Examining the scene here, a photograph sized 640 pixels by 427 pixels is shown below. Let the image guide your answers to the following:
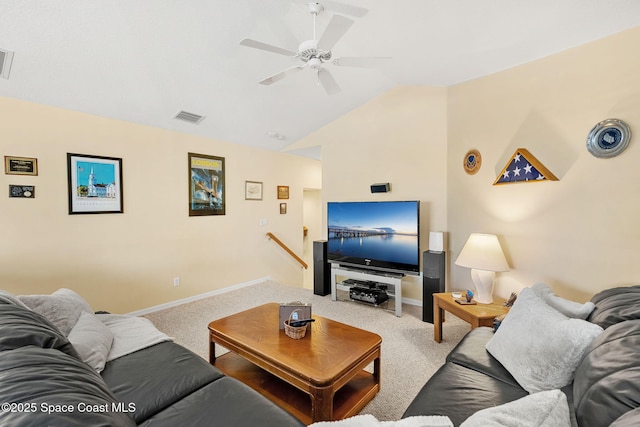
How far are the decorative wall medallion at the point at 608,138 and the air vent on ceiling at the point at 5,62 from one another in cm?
479

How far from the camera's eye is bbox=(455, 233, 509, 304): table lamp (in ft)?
8.55

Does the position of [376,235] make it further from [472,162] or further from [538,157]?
[538,157]

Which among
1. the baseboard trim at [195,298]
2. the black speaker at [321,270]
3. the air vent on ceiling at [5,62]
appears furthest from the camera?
the black speaker at [321,270]

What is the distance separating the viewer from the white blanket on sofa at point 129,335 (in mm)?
1713

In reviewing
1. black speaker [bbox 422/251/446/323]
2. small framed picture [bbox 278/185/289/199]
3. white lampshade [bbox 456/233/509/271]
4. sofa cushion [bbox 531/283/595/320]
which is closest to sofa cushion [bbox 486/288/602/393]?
sofa cushion [bbox 531/283/595/320]

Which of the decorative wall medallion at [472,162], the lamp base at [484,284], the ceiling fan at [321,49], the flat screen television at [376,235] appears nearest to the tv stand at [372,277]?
the flat screen television at [376,235]

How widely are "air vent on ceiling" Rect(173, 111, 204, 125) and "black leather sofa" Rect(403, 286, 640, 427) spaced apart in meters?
3.70

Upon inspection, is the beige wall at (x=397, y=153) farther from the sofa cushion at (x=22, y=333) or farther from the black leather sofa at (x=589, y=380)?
the sofa cushion at (x=22, y=333)

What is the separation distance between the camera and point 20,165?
8.84 ft

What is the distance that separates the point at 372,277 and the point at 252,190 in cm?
254

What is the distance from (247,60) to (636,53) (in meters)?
3.28

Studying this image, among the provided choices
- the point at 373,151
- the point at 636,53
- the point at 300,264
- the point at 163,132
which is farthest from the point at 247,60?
the point at 300,264

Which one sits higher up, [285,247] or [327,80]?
[327,80]

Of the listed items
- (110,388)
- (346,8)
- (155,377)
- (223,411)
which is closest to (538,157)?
(346,8)
